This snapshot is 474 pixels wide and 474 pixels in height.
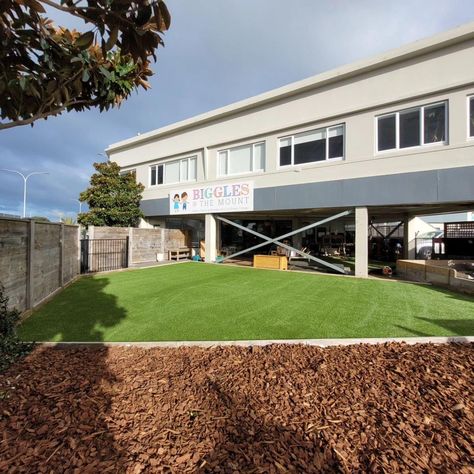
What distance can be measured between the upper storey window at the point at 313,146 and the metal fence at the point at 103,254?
10188 millimetres

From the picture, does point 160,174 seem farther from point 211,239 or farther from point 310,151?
point 310,151

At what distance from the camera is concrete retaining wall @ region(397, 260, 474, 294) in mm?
8527

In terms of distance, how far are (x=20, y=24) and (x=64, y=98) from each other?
2.89 feet

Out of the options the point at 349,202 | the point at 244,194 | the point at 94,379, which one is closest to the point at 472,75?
the point at 349,202

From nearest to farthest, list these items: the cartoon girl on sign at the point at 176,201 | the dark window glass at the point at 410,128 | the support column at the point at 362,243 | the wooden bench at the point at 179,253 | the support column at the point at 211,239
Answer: the dark window glass at the point at 410,128
the support column at the point at 362,243
the support column at the point at 211,239
the cartoon girl on sign at the point at 176,201
the wooden bench at the point at 179,253

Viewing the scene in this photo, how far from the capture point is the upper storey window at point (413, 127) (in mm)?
10016

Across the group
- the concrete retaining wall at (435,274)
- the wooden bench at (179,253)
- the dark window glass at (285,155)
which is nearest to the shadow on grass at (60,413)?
the concrete retaining wall at (435,274)

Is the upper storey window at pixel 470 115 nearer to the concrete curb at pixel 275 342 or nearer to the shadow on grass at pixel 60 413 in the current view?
the concrete curb at pixel 275 342

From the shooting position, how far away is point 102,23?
8.41 ft

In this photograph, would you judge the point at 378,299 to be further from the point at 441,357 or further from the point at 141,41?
the point at 141,41

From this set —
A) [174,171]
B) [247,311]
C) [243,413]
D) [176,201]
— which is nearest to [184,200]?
[176,201]

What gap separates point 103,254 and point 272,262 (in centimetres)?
917

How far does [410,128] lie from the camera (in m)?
10.5

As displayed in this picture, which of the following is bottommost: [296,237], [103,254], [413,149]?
[103,254]
